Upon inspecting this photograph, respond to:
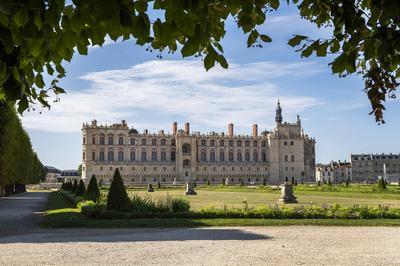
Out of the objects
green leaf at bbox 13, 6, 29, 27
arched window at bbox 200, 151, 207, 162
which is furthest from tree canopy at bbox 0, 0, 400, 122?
arched window at bbox 200, 151, 207, 162

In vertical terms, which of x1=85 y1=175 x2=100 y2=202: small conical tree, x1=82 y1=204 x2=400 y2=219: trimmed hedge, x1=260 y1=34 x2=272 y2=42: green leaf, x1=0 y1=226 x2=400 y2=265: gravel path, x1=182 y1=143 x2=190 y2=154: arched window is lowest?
x1=0 y1=226 x2=400 y2=265: gravel path

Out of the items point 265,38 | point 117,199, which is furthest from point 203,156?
point 265,38

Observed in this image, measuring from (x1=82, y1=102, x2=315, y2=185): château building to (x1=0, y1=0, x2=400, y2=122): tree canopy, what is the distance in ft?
287

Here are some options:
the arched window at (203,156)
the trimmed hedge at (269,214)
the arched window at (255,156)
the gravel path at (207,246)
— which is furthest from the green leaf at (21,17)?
the arched window at (255,156)

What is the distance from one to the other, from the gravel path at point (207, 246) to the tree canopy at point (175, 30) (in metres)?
4.97

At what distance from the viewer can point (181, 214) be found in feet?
47.8

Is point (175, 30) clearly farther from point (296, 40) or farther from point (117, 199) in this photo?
point (117, 199)

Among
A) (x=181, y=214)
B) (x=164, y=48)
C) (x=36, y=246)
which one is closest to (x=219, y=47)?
(x=164, y=48)

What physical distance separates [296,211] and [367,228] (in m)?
2.50

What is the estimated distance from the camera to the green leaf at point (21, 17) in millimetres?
2332

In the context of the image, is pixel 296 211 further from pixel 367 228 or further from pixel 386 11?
pixel 386 11

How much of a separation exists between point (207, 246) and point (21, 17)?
24.4ft

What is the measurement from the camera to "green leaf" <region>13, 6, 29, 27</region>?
7.65ft

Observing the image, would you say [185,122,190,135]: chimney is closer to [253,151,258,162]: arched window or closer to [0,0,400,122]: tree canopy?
[253,151,258,162]: arched window
